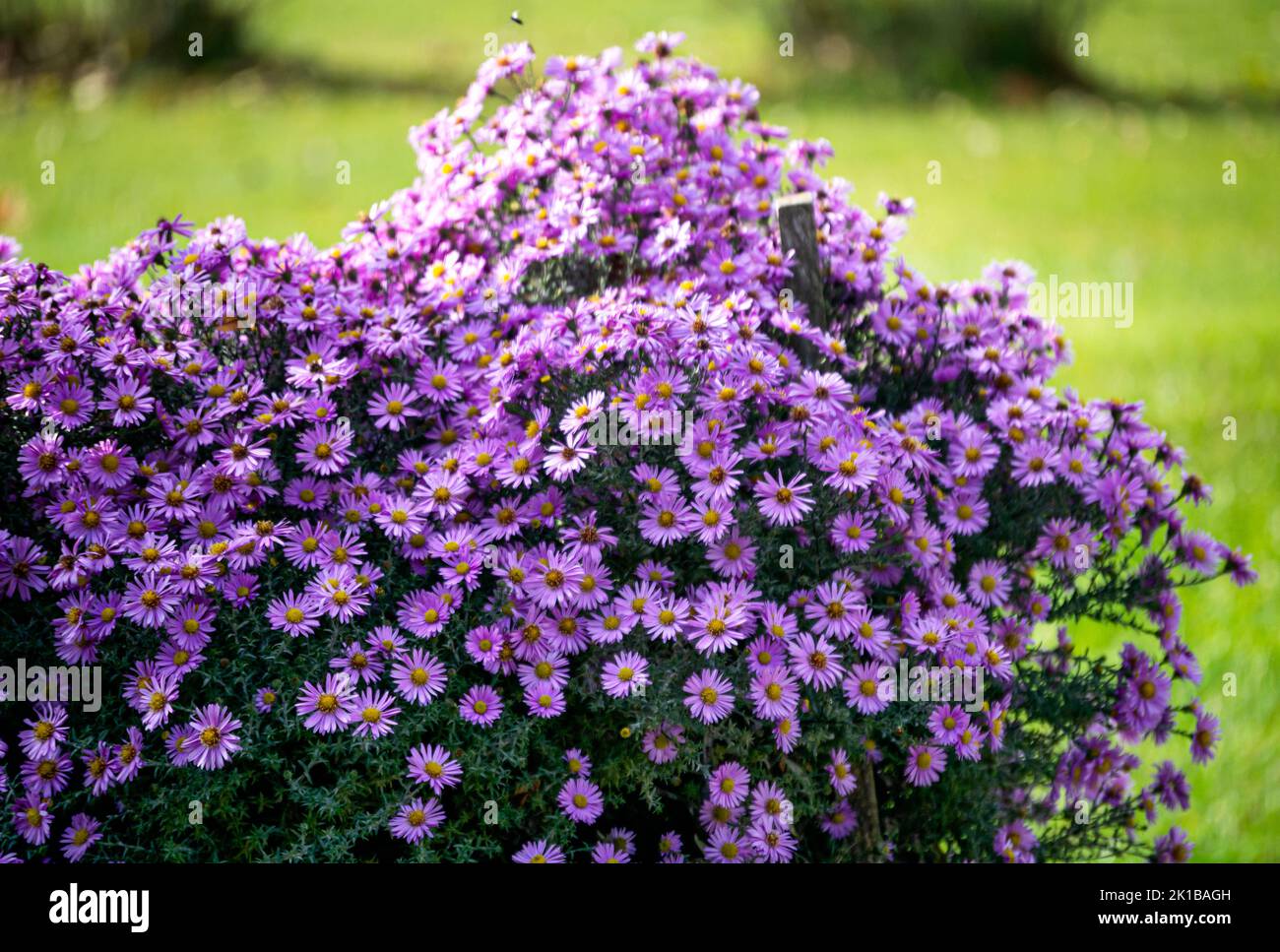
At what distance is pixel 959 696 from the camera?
2543 millimetres

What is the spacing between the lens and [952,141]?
11.2 meters

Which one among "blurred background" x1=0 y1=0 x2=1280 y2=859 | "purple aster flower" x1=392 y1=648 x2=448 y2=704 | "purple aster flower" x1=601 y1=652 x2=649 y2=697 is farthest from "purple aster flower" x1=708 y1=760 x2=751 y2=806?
"blurred background" x1=0 y1=0 x2=1280 y2=859

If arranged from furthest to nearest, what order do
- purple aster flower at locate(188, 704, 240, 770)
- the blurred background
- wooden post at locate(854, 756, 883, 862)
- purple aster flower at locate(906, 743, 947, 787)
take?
1. the blurred background
2. wooden post at locate(854, 756, 883, 862)
3. purple aster flower at locate(906, 743, 947, 787)
4. purple aster flower at locate(188, 704, 240, 770)

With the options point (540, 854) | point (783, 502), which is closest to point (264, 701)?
point (540, 854)

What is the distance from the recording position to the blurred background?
5555 mm

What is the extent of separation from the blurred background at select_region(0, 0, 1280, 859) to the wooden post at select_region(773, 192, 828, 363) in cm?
183

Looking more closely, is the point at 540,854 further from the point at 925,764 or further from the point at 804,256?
the point at 804,256

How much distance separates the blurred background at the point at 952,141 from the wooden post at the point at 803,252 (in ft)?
6.01

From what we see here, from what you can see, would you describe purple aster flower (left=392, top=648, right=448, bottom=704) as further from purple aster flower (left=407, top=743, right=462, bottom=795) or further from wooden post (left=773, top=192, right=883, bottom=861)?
wooden post (left=773, top=192, right=883, bottom=861)

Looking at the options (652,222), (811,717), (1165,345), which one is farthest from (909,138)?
(811,717)
